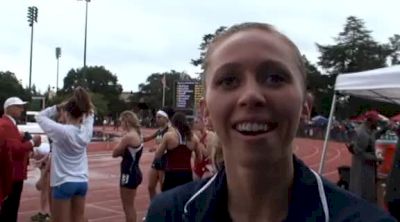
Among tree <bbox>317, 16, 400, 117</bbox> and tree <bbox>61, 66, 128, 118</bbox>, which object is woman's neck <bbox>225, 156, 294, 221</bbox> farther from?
tree <bbox>61, 66, 128, 118</bbox>

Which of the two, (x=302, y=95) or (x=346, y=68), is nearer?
(x=302, y=95)

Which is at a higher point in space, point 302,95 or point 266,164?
point 302,95

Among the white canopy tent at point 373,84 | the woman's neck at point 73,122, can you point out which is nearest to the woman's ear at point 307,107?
the woman's neck at point 73,122

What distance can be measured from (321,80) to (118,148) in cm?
7681

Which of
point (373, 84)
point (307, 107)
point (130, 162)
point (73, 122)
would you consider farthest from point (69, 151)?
point (307, 107)

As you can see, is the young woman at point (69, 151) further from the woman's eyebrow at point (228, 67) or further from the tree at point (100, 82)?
the tree at point (100, 82)

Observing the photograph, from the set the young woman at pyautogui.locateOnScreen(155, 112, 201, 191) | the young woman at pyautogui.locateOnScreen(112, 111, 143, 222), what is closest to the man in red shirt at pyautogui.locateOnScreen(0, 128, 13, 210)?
the young woman at pyautogui.locateOnScreen(112, 111, 143, 222)

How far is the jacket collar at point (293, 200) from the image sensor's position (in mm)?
1289

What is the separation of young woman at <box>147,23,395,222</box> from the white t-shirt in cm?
499

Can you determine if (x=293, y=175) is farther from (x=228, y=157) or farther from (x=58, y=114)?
(x=58, y=114)

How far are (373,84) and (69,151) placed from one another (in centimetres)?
359

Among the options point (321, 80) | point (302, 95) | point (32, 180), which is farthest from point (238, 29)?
point (321, 80)

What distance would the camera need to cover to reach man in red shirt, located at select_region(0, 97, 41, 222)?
702cm

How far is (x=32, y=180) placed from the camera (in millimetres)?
14438
